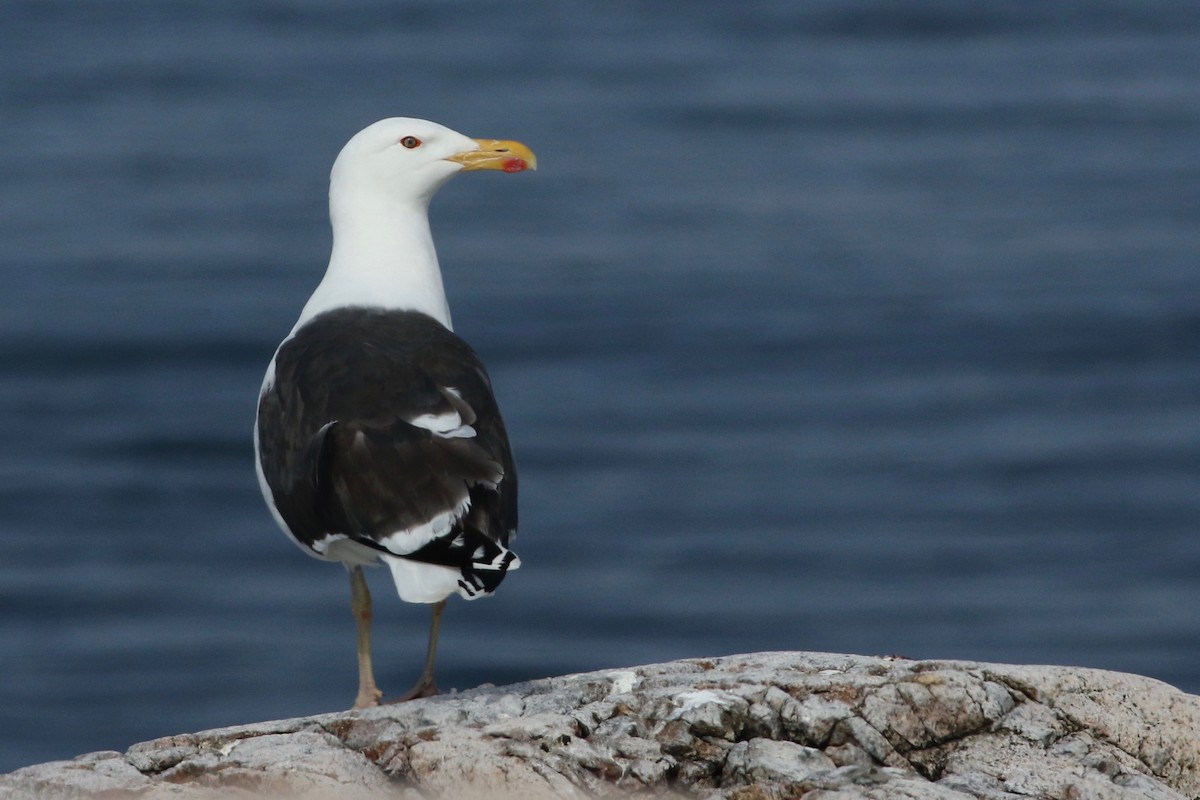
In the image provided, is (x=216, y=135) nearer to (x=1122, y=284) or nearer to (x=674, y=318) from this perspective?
(x=674, y=318)

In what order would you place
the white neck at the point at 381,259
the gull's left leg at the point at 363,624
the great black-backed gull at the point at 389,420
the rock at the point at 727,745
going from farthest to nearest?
the white neck at the point at 381,259
the gull's left leg at the point at 363,624
the great black-backed gull at the point at 389,420
the rock at the point at 727,745

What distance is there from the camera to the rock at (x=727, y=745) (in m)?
5.87

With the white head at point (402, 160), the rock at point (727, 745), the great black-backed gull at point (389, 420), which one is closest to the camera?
the rock at point (727, 745)

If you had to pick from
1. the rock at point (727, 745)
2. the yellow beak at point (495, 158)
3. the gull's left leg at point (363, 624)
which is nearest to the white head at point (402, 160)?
the yellow beak at point (495, 158)

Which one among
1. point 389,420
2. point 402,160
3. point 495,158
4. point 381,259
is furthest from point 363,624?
point 495,158

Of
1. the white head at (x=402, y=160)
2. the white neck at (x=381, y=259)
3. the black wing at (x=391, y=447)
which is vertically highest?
the white head at (x=402, y=160)

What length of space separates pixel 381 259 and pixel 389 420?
1.88m

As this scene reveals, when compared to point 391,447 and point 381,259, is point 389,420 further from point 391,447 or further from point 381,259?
point 381,259

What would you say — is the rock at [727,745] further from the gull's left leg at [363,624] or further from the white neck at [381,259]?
the white neck at [381,259]

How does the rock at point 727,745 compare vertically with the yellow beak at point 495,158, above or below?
below

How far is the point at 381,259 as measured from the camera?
29.6 feet

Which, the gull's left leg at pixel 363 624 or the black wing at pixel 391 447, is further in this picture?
the gull's left leg at pixel 363 624

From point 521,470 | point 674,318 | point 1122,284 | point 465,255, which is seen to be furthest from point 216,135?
point 1122,284

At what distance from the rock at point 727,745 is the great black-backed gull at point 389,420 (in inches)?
21.2
